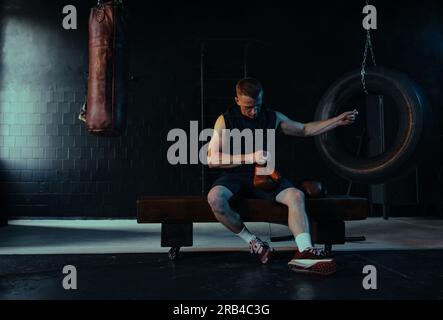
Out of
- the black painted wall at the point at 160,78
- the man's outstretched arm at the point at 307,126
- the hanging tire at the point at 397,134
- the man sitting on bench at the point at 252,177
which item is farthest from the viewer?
the black painted wall at the point at 160,78

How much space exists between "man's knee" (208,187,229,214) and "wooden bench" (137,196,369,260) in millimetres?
103

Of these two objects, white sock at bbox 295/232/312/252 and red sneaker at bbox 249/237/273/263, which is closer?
white sock at bbox 295/232/312/252

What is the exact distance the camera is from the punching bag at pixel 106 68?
3.89 m

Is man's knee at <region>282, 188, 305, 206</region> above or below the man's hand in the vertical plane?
below

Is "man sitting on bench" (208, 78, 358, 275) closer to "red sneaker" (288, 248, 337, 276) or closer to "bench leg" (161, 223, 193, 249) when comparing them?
"red sneaker" (288, 248, 337, 276)

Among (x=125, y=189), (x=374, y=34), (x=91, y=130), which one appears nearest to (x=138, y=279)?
(x=91, y=130)

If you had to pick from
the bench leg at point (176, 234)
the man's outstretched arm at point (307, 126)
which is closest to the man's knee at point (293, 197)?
the man's outstretched arm at point (307, 126)

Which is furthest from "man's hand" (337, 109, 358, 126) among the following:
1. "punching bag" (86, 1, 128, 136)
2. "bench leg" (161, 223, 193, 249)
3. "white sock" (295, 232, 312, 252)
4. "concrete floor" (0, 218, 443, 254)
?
"punching bag" (86, 1, 128, 136)

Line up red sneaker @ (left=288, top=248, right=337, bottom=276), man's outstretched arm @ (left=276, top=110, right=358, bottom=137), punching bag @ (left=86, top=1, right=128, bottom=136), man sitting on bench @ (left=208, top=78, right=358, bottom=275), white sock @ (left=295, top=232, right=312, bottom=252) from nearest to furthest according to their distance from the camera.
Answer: red sneaker @ (left=288, top=248, right=337, bottom=276), white sock @ (left=295, top=232, right=312, bottom=252), man sitting on bench @ (left=208, top=78, right=358, bottom=275), man's outstretched arm @ (left=276, top=110, right=358, bottom=137), punching bag @ (left=86, top=1, right=128, bottom=136)

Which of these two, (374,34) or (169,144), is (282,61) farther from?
(169,144)

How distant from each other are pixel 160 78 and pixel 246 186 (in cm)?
384

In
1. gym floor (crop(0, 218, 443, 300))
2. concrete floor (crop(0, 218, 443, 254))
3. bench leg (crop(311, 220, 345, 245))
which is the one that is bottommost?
concrete floor (crop(0, 218, 443, 254))

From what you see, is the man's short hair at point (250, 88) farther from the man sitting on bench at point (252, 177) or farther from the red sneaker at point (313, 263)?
the red sneaker at point (313, 263)

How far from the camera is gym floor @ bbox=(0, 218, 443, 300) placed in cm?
205
